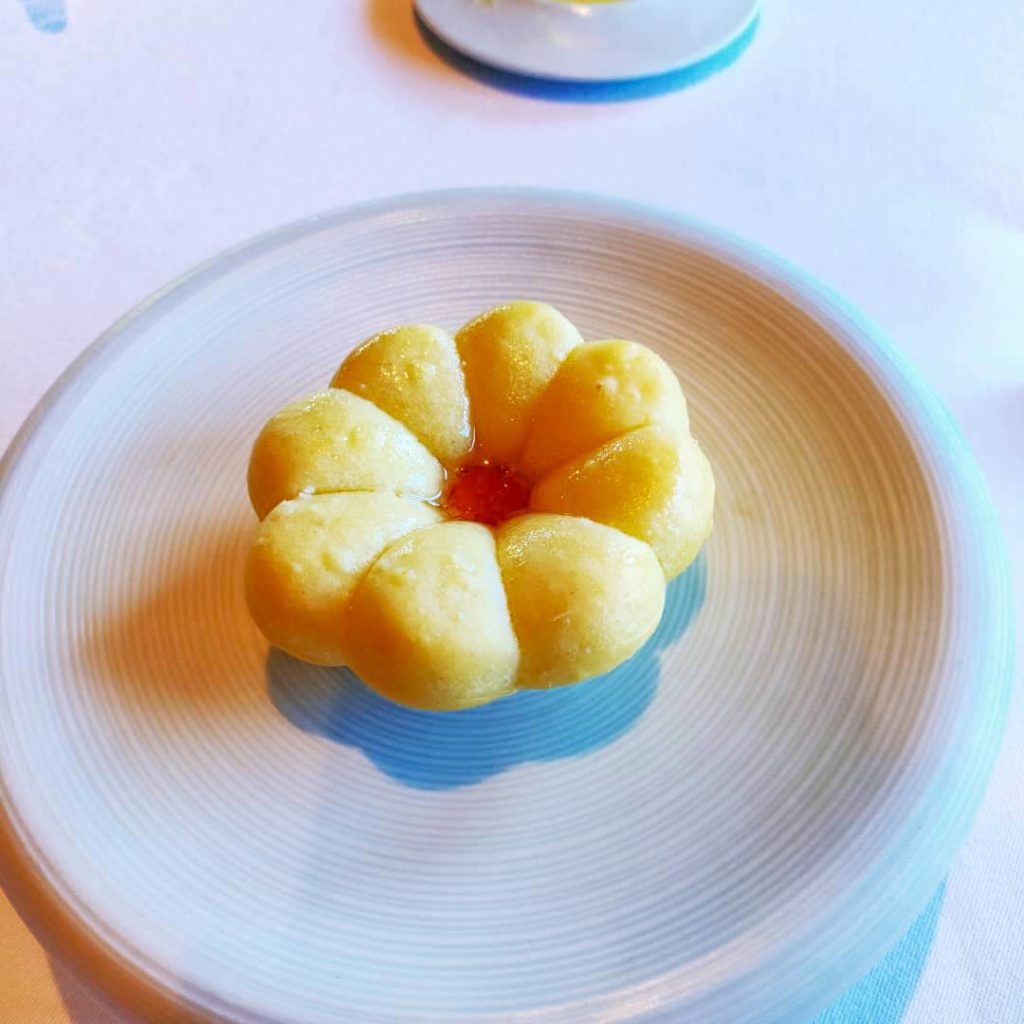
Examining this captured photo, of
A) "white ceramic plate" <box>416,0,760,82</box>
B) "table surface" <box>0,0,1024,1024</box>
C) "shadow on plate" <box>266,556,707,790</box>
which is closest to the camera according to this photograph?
"shadow on plate" <box>266,556,707,790</box>

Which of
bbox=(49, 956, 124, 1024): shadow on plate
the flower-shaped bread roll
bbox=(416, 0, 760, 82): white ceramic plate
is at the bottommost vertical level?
bbox=(49, 956, 124, 1024): shadow on plate

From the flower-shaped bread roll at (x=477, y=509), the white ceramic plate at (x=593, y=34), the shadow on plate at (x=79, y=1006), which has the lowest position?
the shadow on plate at (x=79, y=1006)

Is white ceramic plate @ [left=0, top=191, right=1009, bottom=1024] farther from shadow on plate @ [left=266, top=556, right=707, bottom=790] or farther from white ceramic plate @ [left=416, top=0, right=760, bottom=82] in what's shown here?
white ceramic plate @ [left=416, top=0, right=760, bottom=82]

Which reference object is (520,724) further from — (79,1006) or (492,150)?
(492,150)

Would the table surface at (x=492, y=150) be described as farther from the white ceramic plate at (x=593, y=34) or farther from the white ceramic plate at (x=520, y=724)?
the white ceramic plate at (x=520, y=724)

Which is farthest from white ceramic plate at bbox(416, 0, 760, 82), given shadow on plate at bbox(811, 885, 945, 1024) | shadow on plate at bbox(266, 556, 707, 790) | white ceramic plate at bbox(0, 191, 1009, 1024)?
shadow on plate at bbox(811, 885, 945, 1024)

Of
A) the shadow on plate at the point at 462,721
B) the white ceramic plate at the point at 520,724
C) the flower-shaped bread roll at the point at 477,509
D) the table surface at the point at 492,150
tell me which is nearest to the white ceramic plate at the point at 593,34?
Result: the table surface at the point at 492,150
